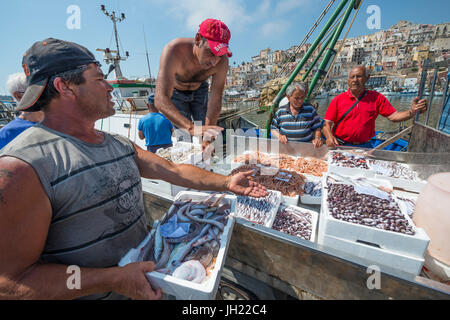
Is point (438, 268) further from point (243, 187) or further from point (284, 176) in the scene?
point (284, 176)

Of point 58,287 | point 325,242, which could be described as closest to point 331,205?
point 325,242

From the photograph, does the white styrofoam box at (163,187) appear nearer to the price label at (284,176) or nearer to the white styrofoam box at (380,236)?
the price label at (284,176)

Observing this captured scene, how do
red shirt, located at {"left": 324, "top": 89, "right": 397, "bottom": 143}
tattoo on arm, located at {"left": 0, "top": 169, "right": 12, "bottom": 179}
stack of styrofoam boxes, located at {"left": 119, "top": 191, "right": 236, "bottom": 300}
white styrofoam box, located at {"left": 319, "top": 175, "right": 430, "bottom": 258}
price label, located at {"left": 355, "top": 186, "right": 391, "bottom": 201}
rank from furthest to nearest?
red shirt, located at {"left": 324, "top": 89, "right": 397, "bottom": 143} → price label, located at {"left": 355, "top": 186, "right": 391, "bottom": 201} → white styrofoam box, located at {"left": 319, "top": 175, "right": 430, "bottom": 258} → stack of styrofoam boxes, located at {"left": 119, "top": 191, "right": 236, "bottom": 300} → tattoo on arm, located at {"left": 0, "top": 169, "right": 12, "bottom": 179}

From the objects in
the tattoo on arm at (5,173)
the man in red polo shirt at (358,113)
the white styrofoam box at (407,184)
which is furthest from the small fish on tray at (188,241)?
the man in red polo shirt at (358,113)

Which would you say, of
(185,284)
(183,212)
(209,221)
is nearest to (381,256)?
(209,221)

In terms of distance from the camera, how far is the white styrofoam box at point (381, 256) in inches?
60.0

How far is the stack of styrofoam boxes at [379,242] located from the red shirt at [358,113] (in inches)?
127

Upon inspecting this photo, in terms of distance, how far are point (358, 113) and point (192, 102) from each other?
3.74 metres

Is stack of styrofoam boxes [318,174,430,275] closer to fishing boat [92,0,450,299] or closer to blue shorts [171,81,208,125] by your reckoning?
fishing boat [92,0,450,299]

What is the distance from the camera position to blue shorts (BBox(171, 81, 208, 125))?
4.03m

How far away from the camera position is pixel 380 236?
1.57 meters

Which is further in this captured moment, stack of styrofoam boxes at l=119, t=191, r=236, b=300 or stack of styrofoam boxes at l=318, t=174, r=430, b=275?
stack of styrofoam boxes at l=318, t=174, r=430, b=275

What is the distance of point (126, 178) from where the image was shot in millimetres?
1654

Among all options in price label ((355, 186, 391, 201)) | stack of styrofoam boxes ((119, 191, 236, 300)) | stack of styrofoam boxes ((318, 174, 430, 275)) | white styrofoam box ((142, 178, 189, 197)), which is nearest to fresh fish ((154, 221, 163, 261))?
stack of styrofoam boxes ((119, 191, 236, 300))
